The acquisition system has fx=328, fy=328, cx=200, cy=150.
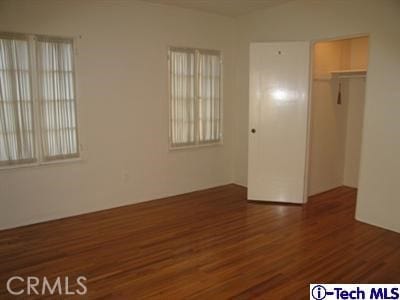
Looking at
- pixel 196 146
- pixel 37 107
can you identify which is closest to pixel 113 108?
pixel 37 107

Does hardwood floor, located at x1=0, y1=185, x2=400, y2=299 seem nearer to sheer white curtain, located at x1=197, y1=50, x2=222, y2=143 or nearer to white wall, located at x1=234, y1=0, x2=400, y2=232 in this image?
white wall, located at x1=234, y1=0, x2=400, y2=232

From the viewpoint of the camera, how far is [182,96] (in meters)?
4.80

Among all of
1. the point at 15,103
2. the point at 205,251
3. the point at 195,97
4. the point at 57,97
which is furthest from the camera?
the point at 195,97

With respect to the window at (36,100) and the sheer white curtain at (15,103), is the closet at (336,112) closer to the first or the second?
the window at (36,100)

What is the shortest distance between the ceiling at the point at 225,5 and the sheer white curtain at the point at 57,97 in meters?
1.40

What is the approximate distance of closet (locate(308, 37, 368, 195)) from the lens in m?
4.68

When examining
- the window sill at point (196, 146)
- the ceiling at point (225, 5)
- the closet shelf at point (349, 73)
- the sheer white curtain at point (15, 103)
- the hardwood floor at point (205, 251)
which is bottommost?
the hardwood floor at point (205, 251)

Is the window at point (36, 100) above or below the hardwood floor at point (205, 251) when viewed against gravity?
above

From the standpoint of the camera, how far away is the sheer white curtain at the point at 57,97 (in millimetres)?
3656

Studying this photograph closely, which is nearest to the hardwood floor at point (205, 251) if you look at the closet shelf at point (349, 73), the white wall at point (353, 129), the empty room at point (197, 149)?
the empty room at point (197, 149)

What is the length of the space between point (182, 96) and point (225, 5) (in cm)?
138

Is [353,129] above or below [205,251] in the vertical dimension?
above

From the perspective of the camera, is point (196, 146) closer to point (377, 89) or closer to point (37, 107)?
point (37, 107)

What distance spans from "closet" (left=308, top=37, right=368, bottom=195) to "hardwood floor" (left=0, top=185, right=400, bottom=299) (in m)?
0.84
